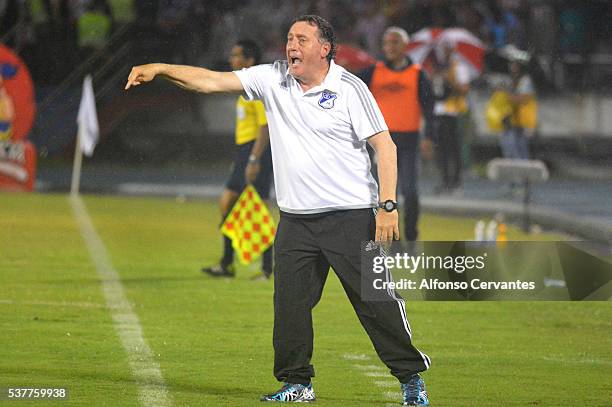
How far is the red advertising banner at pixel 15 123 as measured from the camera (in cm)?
2634

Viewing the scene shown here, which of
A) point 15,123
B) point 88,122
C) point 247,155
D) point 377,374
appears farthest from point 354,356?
point 15,123

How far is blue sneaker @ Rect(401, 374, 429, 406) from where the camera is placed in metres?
8.78

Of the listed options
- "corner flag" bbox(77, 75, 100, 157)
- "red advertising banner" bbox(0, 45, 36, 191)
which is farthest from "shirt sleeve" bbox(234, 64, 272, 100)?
"red advertising banner" bbox(0, 45, 36, 191)

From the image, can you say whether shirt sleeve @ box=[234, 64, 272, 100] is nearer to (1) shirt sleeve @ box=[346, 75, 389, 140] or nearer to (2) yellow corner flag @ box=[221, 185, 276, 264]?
(1) shirt sleeve @ box=[346, 75, 389, 140]

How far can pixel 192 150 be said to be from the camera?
32500 mm

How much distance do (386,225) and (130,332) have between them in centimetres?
355

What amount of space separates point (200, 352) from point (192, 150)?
71.2ft

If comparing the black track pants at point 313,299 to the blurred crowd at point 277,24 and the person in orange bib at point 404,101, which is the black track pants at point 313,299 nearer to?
the person in orange bib at point 404,101

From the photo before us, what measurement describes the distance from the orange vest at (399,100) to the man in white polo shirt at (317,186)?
336 inches

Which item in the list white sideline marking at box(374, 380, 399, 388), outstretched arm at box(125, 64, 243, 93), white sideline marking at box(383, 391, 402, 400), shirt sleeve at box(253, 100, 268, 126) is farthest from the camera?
shirt sleeve at box(253, 100, 268, 126)

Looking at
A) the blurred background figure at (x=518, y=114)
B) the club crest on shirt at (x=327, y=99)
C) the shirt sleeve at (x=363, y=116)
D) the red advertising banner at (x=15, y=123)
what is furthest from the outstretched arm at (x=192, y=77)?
the blurred background figure at (x=518, y=114)

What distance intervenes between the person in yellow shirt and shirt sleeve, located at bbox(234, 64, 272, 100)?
595cm

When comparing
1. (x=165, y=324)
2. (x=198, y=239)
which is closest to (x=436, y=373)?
(x=165, y=324)

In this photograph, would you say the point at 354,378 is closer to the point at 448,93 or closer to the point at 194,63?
the point at 448,93
